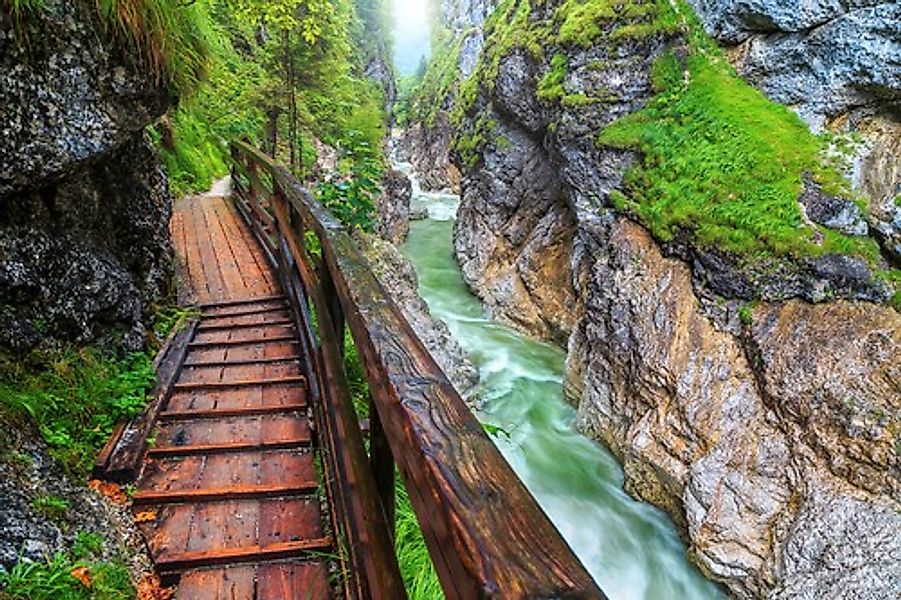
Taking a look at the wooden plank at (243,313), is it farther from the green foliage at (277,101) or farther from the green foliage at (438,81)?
the green foliage at (438,81)

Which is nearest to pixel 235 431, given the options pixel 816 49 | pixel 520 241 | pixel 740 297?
pixel 740 297

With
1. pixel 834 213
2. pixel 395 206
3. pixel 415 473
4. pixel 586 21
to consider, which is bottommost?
pixel 395 206

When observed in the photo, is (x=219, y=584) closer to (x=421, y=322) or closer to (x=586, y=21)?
(x=421, y=322)

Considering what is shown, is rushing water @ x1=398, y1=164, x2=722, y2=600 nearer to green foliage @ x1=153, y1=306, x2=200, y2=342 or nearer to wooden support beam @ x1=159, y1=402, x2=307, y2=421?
wooden support beam @ x1=159, y1=402, x2=307, y2=421

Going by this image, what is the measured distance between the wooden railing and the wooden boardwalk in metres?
0.24

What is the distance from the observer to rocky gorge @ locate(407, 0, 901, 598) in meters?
6.16

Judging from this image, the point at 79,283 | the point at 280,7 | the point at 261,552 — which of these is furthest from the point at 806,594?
the point at 280,7

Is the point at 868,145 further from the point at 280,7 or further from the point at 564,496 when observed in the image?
the point at 280,7

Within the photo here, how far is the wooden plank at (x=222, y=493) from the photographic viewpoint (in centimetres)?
294

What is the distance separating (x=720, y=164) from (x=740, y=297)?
2415mm

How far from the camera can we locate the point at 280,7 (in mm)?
7832

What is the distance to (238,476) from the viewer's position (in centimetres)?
318

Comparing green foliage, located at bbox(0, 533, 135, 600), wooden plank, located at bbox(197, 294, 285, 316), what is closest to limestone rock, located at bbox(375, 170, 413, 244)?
wooden plank, located at bbox(197, 294, 285, 316)

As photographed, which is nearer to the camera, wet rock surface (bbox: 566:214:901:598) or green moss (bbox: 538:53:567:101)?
wet rock surface (bbox: 566:214:901:598)
